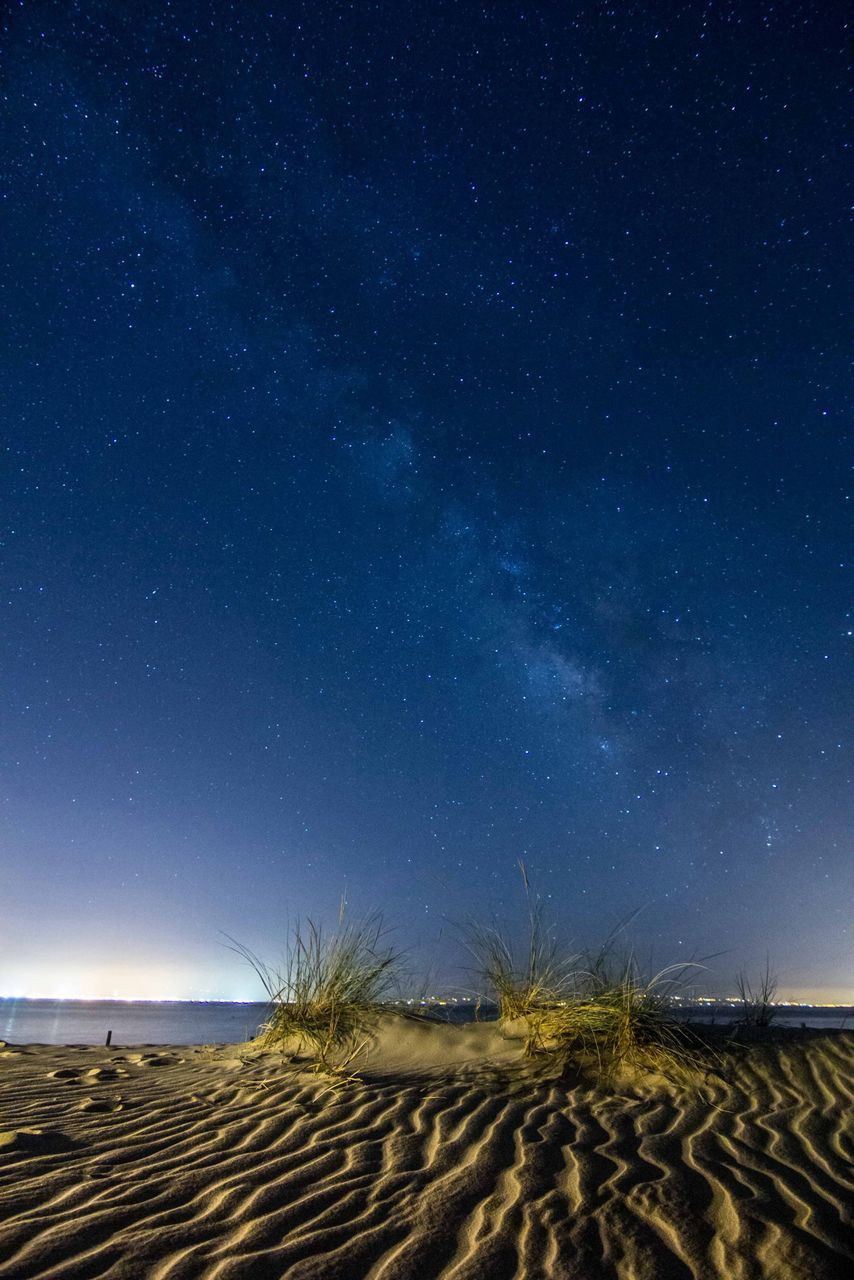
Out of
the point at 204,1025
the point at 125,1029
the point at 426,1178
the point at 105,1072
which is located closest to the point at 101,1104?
the point at 105,1072

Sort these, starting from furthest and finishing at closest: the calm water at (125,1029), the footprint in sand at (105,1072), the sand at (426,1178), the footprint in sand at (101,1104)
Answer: the calm water at (125,1029), the footprint in sand at (105,1072), the footprint in sand at (101,1104), the sand at (426,1178)

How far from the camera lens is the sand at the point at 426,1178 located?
275 cm

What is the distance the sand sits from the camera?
108 inches

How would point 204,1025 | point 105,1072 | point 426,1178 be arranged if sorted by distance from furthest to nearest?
point 204,1025 → point 105,1072 → point 426,1178

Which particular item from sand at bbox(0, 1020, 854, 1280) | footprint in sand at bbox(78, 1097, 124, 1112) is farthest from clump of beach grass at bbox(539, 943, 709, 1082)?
footprint in sand at bbox(78, 1097, 124, 1112)

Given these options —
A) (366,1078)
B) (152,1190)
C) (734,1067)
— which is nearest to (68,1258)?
(152,1190)

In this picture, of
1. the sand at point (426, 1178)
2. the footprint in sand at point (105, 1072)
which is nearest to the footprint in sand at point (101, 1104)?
the sand at point (426, 1178)

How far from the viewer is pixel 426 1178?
11.5ft

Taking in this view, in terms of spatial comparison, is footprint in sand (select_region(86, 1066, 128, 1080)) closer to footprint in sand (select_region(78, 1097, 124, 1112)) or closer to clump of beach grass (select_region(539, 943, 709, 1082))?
footprint in sand (select_region(78, 1097, 124, 1112))

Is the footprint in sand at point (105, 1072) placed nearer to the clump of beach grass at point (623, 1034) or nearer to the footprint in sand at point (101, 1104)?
the footprint in sand at point (101, 1104)

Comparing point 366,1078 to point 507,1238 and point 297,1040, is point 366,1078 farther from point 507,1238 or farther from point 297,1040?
point 507,1238

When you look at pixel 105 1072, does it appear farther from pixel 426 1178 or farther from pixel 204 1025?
pixel 204 1025

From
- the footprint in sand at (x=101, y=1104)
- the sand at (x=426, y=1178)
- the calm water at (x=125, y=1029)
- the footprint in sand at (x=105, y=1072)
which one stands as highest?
Answer: the sand at (x=426, y=1178)

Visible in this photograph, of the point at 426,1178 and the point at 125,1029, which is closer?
the point at 426,1178
